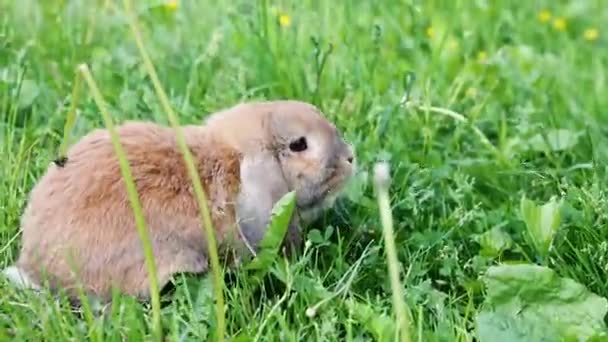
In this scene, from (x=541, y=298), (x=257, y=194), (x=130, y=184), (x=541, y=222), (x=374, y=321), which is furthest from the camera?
(x=541, y=222)

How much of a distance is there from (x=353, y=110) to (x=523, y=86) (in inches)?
29.1

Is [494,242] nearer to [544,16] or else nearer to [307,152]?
[307,152]

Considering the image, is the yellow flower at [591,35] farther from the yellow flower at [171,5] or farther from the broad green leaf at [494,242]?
the broad green leaf at [494,242]

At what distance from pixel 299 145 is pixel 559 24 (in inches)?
96.1

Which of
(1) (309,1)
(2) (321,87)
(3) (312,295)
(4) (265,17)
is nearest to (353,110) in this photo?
(2) (321,87)

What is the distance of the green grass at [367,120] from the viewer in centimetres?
341

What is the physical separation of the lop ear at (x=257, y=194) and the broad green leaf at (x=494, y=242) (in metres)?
0.53

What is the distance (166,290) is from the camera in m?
3.48

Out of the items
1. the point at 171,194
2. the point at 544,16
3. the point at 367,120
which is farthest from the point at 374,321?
the point at 544,16

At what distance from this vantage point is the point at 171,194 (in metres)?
3.51

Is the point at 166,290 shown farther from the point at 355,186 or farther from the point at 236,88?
the point at 236,88

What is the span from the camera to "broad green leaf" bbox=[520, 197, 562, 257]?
3.70 m

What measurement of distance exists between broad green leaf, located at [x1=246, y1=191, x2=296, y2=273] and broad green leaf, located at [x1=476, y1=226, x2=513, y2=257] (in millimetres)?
595

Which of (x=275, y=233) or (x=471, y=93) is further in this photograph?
(x=471, y=93)
